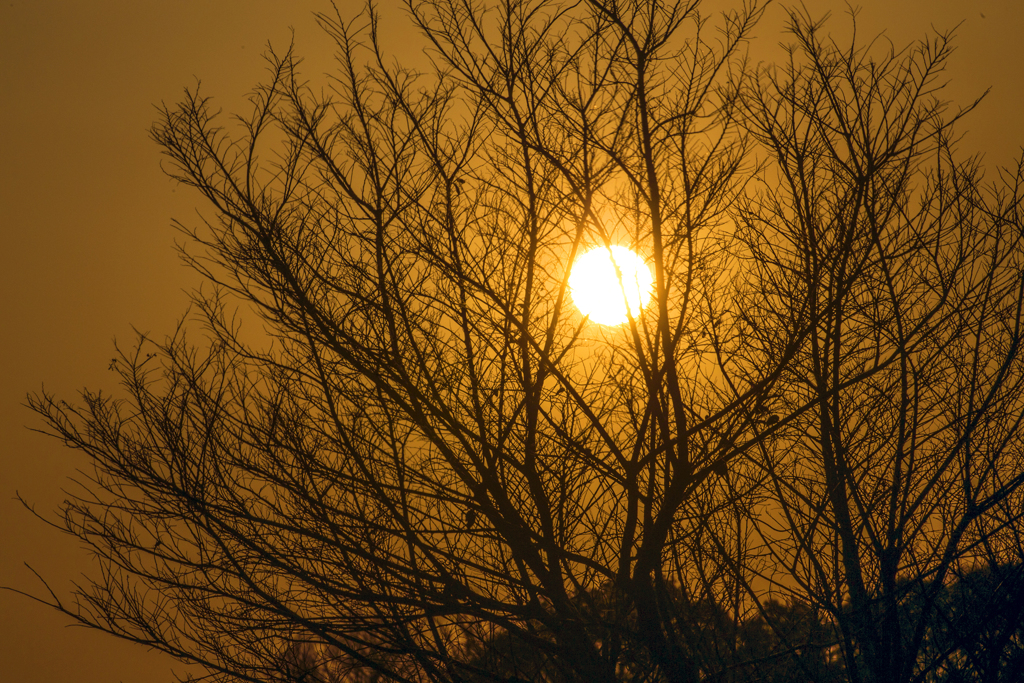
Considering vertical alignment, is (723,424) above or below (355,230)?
below

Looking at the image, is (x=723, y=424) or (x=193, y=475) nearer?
(x=723, y=424)

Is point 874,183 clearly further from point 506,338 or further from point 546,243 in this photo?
point 506,338

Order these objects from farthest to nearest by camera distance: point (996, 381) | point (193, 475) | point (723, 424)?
point (996, 381), point (193, 475), point (723, 424)

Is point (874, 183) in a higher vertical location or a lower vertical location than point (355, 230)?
lower

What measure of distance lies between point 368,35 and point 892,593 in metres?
3.95

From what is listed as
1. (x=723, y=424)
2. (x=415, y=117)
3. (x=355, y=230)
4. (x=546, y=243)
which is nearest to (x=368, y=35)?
(x=415, y=117)

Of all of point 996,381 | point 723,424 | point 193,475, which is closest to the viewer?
point 723,424

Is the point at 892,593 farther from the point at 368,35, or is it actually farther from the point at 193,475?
the point at 368,35

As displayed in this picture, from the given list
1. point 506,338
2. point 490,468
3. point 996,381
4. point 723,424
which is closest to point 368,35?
point 506,338

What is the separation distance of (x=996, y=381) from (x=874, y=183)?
55.3 inches

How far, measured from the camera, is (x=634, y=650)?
123 inches

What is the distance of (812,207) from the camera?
377 centimetres

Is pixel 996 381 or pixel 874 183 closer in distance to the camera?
pixel 874 183

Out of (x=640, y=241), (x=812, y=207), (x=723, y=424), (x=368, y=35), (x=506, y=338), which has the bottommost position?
(x=723, y=424)
